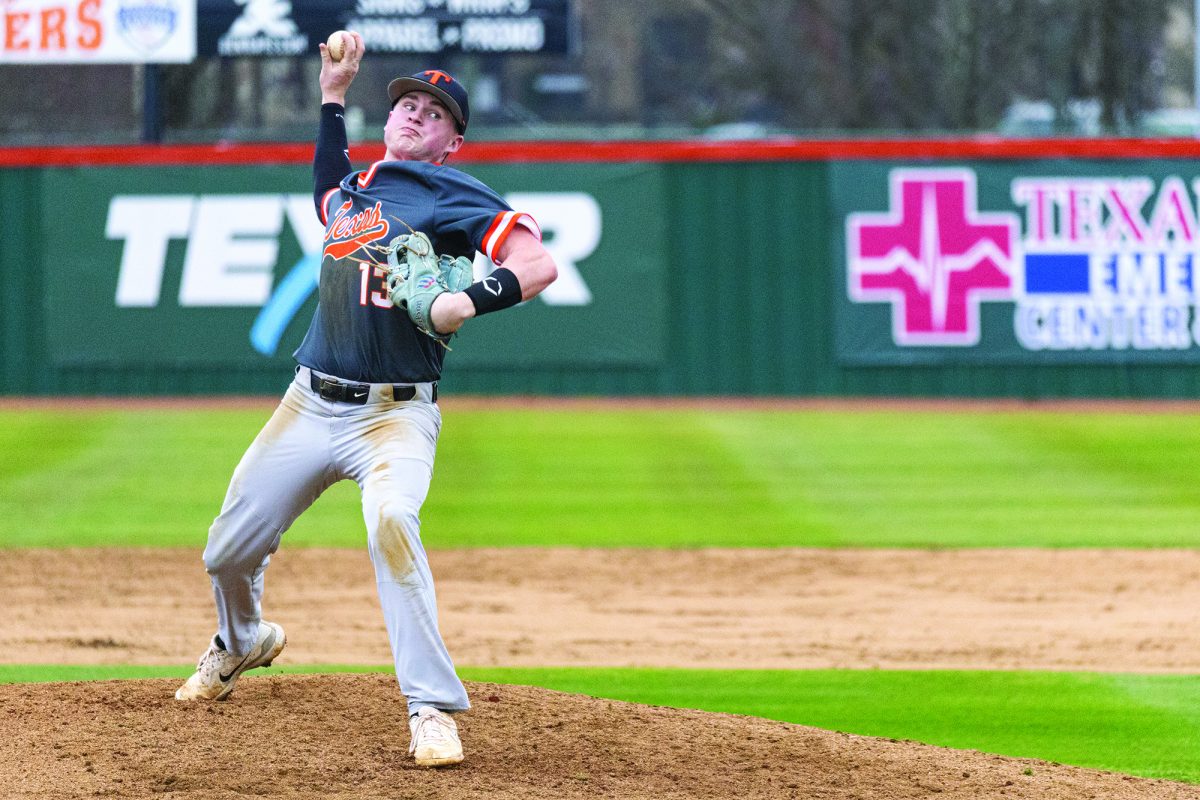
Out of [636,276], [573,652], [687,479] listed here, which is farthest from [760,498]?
[636,276]

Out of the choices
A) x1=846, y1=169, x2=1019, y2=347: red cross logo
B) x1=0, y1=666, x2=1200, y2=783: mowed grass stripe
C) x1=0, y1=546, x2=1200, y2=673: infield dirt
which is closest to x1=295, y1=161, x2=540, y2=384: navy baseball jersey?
x1=0, y1=666, x2=1200, y2=783: mowed grass stripe

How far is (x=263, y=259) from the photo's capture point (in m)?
16.3

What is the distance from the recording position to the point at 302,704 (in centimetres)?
559

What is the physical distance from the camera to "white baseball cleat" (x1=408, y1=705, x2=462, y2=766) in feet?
16.1

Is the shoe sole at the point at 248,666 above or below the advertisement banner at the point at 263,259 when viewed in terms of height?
below

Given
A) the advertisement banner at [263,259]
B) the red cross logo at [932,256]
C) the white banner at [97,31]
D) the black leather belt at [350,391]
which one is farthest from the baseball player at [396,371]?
the white banner at [97,31]

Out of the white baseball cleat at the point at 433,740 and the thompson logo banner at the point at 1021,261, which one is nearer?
the white baseball cleat at the point at 433,740

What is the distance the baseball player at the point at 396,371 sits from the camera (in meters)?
4.93

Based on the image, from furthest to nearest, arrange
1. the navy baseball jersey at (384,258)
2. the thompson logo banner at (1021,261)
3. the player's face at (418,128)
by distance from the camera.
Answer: the thompson logo banner at (1021,261) < the player's face at (418,128) < the navy baseball jersey at (384,258)

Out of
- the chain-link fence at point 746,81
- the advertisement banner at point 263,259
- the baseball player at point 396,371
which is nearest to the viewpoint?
the baseball player at point 396,371

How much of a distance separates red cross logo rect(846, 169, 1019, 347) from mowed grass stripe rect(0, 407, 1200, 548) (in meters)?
0.88

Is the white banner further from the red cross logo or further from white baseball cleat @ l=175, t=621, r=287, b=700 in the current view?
white baseball cleat @ l=175, t=621, r=287, b=700

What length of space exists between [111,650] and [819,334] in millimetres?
9796

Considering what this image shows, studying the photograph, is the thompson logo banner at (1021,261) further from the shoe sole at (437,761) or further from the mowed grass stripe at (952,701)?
the shoe sole at (437,761)
